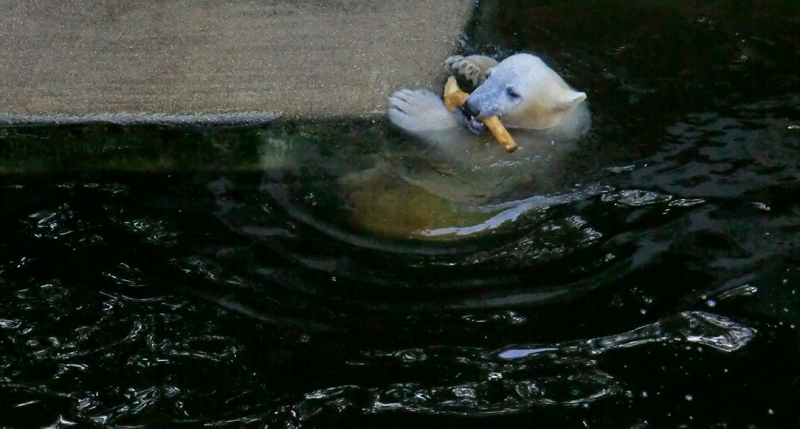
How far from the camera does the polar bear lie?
9.60 ft

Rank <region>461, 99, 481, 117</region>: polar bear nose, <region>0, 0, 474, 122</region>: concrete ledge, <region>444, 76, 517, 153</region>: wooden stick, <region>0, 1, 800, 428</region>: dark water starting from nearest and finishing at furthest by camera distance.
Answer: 1. <region>0, 1, 800, 428</region>: dark water
2. <region>444, 76, 517, 153</region>: wooden stick
3. <region>461, 99, 481, 117</region>: polar bear nose
4. <region>0, 0, 474, 122</region>: concrete ledge

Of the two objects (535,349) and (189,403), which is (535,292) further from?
(189,403)

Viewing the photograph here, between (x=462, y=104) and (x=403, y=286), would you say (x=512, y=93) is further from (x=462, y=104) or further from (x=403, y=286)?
(x=403, y=286)

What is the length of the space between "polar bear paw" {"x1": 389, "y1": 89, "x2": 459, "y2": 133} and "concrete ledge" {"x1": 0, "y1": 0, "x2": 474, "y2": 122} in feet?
0.26

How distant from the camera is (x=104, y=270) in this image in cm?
263

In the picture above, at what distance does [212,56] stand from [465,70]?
111cm

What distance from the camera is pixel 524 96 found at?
303cm

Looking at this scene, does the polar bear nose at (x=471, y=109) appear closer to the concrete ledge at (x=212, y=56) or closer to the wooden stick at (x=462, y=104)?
the wooden stick at (x=462, y=104)

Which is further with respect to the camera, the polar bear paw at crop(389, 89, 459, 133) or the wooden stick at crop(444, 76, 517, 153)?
the polar bear paw at crop(389, 89, 459, 133)

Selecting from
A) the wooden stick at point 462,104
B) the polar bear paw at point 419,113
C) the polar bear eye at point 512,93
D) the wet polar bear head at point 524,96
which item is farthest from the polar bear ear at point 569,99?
the polar bear paw at point 419,113

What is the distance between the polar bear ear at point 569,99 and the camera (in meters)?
3.01

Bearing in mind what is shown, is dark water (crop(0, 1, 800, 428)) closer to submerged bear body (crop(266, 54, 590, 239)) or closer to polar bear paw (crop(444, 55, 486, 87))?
submerged bear body (crop(266, 54, 590, 239))

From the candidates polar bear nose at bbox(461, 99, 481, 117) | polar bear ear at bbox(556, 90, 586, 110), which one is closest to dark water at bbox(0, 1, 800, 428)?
polar bear ear at bbox(556, 90, 586, 110)

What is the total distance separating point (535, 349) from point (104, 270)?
1511mm
